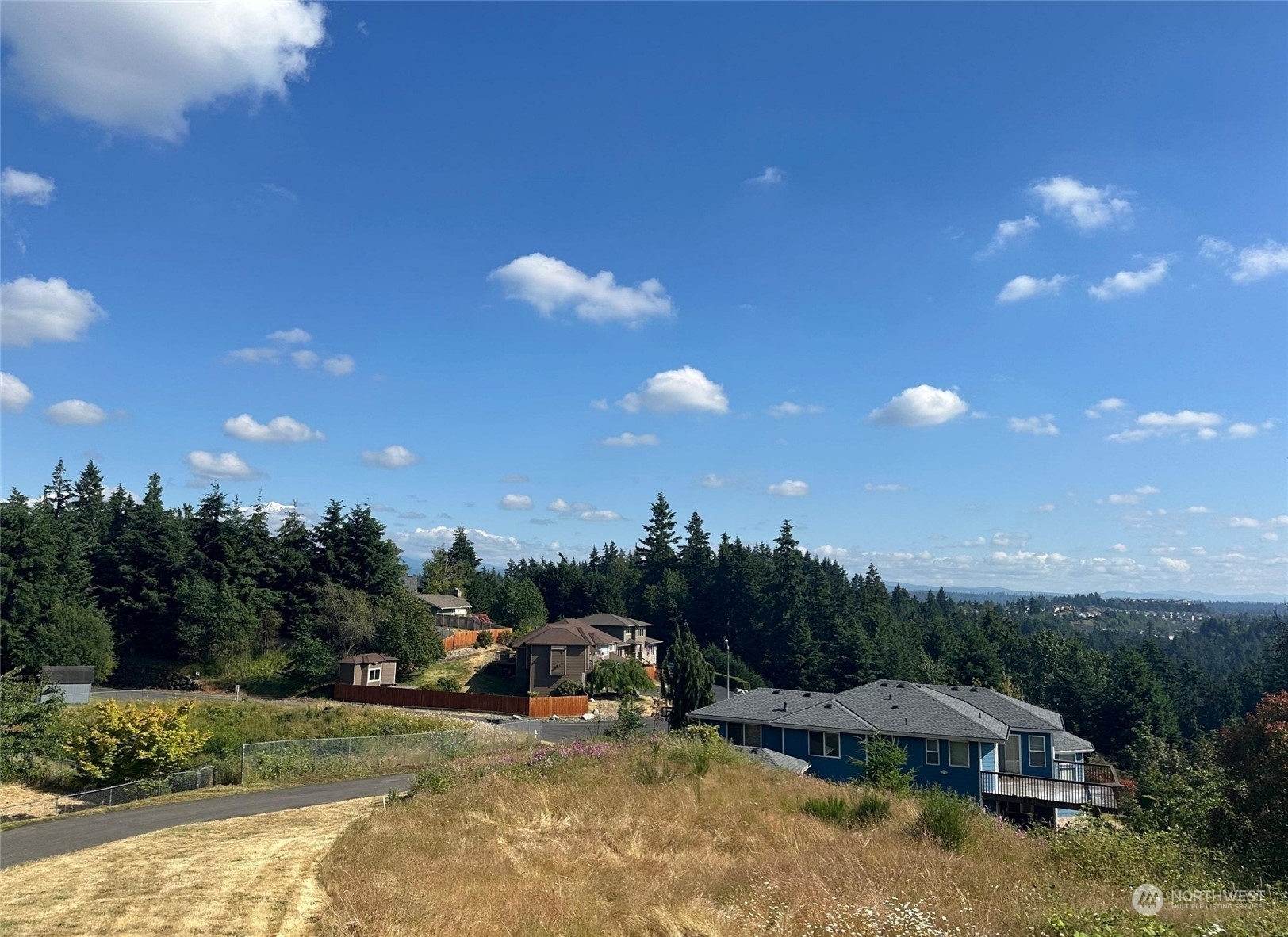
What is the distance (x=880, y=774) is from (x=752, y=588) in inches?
2375

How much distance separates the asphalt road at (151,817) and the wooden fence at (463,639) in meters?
37.4

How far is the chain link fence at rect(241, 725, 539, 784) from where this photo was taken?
30156 millimetres

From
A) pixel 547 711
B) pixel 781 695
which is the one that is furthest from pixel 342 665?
pixel 781 695

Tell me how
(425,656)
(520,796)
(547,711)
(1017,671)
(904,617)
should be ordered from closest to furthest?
(520,796)
(547,711)
(425,656)
(1017,671)
(904,617)

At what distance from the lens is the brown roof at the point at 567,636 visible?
5809cm

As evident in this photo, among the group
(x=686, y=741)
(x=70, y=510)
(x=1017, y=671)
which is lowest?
(x=1017, y=671)

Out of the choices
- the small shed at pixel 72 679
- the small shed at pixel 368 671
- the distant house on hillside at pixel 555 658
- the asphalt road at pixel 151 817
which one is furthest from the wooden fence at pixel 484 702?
the asphalt road at pixel 151 817

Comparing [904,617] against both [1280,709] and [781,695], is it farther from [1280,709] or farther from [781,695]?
[1280,709]

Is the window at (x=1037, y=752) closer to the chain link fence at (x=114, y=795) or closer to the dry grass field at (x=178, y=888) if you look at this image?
the dry grass field at (x=178, y=888)

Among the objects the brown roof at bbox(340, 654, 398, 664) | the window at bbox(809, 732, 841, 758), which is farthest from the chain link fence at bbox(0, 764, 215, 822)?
the window at bbox(809, 732, 841, 758)

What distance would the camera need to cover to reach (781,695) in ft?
143

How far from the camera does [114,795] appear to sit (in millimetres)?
27891

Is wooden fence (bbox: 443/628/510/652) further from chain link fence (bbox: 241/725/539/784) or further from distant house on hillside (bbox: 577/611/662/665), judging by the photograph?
chain link fence (bbox: 241/725/539/784)

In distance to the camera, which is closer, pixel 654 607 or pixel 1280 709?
pixel 1280 709
